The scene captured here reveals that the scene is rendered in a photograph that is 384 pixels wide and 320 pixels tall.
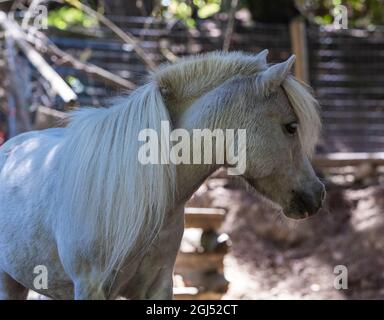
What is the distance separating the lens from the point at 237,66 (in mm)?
2820

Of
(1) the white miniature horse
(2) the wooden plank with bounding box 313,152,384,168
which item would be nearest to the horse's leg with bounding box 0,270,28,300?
(1) the white miniature horse

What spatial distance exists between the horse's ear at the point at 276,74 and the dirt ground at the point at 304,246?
319cm

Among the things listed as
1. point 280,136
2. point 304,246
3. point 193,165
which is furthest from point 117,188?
point 304,246

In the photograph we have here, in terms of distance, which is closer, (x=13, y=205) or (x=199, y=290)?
(x=13, y=205)

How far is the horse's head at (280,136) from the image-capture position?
2740 mm

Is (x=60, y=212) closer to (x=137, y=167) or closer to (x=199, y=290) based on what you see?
(x=137, y=167)

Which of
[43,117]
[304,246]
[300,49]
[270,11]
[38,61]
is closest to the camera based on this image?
[38,61]

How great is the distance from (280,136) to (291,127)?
68mm

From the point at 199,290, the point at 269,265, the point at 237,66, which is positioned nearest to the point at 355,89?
the point at 269,265

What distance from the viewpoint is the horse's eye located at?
2.80 m

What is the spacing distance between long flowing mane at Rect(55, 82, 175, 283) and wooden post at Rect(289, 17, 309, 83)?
5.08 meters

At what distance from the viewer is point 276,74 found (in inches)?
107

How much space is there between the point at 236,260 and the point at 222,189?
100 cm

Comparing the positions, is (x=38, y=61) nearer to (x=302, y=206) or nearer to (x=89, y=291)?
(x=89, y=291)
